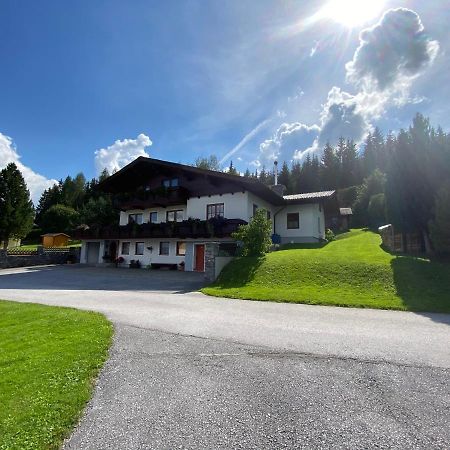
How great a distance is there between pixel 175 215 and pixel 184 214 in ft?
4.09

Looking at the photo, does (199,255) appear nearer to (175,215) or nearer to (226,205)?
(226,205)

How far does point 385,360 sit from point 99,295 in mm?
12176

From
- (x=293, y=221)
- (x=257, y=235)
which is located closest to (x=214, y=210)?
(x=293, y=221)

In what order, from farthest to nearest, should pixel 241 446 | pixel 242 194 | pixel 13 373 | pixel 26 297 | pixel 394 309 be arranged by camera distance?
1. pixel 242 194
2. pixel 26 297
3. pixel 394 309
4. pixel 13 373
5. pixel 241 446

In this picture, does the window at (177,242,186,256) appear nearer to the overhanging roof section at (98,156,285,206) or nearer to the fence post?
the overhanging roof section at (98,156,285,206)

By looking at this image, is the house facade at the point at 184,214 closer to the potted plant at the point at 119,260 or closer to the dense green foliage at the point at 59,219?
the potted plant at the point at 119,260

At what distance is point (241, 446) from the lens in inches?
131

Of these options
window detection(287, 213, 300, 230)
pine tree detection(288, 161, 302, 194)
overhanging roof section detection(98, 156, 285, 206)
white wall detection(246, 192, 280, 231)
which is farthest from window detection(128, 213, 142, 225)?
pine tree detection(288, 161, 302, 194)

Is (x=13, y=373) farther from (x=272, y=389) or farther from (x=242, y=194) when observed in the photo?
(x=242, y=194)

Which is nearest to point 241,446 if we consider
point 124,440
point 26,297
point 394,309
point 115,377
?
point 124,440

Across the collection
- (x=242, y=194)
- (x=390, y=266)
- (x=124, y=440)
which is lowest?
(x=124, y=440)

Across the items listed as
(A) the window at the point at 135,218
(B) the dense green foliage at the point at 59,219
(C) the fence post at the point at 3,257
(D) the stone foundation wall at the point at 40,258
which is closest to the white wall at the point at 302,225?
(A) the window at the point at 135,218

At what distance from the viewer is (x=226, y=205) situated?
26.5 m

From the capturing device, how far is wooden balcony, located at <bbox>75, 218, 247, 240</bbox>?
24.1m
